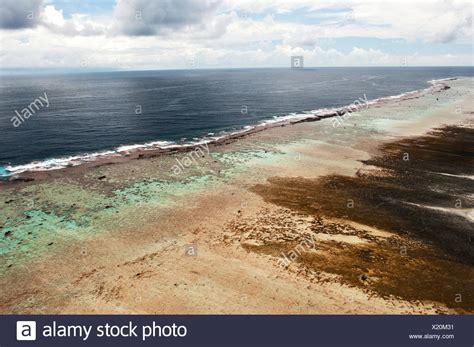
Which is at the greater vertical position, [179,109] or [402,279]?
[179,109]

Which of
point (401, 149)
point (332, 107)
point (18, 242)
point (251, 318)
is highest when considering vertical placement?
point (332, 107)

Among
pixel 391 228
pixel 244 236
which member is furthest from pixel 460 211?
pixel 244 236

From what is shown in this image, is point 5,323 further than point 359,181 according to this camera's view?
No

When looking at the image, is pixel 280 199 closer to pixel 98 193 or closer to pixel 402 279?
pixel 402 279

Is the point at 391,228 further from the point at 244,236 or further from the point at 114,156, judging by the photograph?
the point at 114,156

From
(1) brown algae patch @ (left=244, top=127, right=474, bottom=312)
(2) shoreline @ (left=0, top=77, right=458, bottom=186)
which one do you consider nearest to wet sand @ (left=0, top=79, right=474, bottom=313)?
(1) brown algae patch @ (left=244, top=127, right=474, bottom=312)

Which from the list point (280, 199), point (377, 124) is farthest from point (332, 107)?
point (280, 199)
